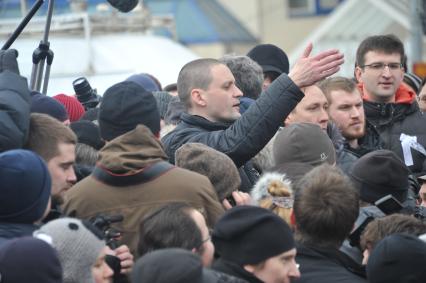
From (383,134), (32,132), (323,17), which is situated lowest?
(323,17)

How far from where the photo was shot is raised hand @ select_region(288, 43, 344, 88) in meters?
5.64

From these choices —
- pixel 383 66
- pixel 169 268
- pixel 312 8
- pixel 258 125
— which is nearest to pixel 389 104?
pixel 383 66

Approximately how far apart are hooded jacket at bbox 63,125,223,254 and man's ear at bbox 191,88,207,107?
1263mm

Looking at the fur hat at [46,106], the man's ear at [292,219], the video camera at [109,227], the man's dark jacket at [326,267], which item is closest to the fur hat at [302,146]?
the man's ear at [292,219]

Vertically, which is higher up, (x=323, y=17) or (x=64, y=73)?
(x=64, y=73)

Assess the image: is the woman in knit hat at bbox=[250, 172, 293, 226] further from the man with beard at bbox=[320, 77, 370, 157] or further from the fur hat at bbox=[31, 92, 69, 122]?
the man with beard at bbox=[320, 77, 370, 157]

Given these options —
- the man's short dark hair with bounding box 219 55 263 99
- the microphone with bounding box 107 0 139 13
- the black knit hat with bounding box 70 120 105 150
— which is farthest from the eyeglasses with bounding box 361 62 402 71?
the black knit hat with bounding box 70 120 105 150

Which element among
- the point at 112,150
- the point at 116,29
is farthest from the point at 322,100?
the point at 116,29

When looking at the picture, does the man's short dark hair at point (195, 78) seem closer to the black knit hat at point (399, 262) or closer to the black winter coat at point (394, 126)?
the black winter coat at point (394, 126)

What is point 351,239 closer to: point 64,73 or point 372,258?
point 372,258

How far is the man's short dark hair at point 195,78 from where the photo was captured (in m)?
6.27

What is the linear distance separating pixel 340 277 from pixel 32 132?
61.1 inches

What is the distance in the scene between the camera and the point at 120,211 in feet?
16.1

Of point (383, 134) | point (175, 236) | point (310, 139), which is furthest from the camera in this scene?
point (383, 134)
